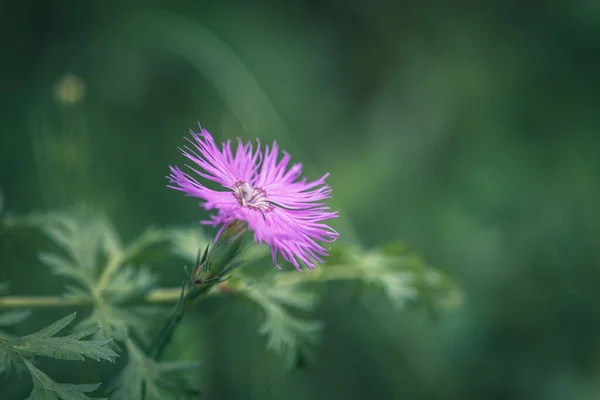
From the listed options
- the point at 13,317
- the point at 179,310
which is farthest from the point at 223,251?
the point at 13,317

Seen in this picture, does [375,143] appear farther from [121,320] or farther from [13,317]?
[13,317]

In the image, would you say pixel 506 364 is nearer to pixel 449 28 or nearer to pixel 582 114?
pixel 582 114

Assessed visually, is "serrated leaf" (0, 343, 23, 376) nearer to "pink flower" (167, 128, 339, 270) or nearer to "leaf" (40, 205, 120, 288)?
"leaf" (40, 205, 120, 288)

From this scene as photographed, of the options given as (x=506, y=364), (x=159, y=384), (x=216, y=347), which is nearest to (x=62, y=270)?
(x=159, y=384)

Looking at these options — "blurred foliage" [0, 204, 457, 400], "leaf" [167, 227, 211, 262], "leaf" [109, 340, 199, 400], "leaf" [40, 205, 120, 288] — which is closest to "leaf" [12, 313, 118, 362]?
"blurred foliage" [0, 204, 457, 400]

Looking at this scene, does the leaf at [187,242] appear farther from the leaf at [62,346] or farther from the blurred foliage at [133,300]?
the leaf at [62,346]

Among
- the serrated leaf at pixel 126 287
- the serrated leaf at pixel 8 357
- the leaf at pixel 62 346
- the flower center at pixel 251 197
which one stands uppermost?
the flower center at pixel 251 197

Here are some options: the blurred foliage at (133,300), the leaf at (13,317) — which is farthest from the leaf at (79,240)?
the leaf at (13,317)
